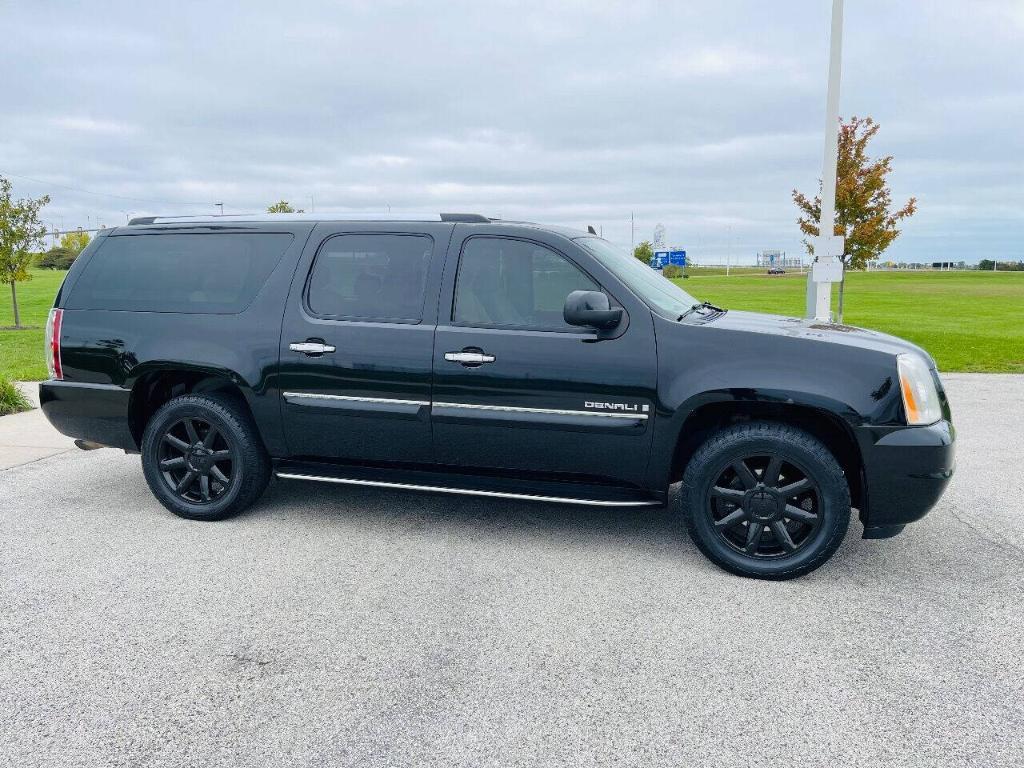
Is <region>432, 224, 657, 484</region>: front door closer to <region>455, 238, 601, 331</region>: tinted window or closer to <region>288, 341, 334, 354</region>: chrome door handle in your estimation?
<region>455, 238, 601, 331</region>: tinted window

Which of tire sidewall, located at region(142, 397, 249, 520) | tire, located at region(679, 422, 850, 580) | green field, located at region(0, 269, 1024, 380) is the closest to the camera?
tire, located at region(679, 422, 850, 580)

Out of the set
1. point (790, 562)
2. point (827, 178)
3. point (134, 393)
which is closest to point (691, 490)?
point (790, 562)

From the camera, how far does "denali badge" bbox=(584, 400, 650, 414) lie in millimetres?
4195

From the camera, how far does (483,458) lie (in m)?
4.50

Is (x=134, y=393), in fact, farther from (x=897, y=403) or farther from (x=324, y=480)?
(x=897, y=403)

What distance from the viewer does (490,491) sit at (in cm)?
454

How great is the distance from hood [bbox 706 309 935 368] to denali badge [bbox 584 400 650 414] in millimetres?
587

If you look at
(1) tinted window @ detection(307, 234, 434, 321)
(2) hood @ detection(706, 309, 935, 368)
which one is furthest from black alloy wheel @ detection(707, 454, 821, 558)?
(1) tinted window @ detection(307, 234, 434, 321)

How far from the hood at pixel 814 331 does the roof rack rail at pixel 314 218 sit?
150 cm

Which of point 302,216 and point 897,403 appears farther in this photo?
point 302,216

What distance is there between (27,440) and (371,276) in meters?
4.52

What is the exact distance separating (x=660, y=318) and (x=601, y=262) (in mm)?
469

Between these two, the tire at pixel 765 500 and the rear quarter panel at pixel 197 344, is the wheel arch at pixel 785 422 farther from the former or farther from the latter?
the rear quarter panel at pixel 197 344

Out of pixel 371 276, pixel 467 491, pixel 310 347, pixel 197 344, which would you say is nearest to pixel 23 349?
pixel 197 344
